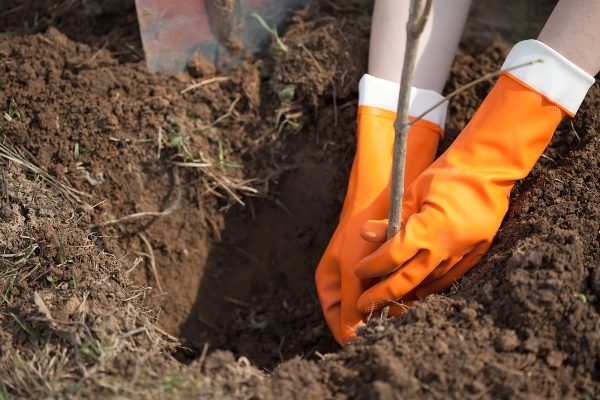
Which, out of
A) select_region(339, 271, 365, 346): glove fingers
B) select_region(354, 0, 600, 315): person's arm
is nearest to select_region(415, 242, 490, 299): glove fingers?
select_region(354, 0, 600, 315): person's arm

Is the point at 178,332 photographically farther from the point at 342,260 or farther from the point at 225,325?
the point at 342,260

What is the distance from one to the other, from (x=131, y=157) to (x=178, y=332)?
1.80ft

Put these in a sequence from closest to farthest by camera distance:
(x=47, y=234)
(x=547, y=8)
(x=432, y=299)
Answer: (x=432, y=299) → (x=47, y=234) → (x=547, y=8)

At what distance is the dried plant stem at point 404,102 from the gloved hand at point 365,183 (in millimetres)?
204

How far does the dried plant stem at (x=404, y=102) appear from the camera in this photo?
3.76ft

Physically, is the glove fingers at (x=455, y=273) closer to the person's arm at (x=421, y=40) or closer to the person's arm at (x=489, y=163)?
the person's arm at (x=489, y=163)

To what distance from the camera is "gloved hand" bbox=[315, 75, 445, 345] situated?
1701 mm

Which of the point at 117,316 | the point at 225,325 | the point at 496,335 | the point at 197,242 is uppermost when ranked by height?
the point at 496,335

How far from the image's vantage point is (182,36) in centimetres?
209

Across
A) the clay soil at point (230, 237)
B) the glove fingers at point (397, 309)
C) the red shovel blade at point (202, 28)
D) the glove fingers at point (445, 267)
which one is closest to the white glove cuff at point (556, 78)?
the clay soil at point (230, 237)

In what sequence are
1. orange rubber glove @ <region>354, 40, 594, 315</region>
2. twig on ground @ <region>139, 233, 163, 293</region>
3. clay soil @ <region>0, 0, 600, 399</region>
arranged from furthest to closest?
twig on ground @ <region>139, 233, 163, 293</region>, orange rubber glove @ <region>354, 40, 594, 315</region>, clay soil @ <region>0, 0, 600, 399</region>

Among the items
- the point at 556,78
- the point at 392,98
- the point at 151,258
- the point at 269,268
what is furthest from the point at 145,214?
the point at 556,78

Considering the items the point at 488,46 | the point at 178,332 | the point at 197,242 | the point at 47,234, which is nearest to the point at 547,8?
the point at 488,46

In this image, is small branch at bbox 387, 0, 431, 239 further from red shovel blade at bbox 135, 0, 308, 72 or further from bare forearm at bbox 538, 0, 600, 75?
red shovel blade at bbox 135, 0, 308, 72
